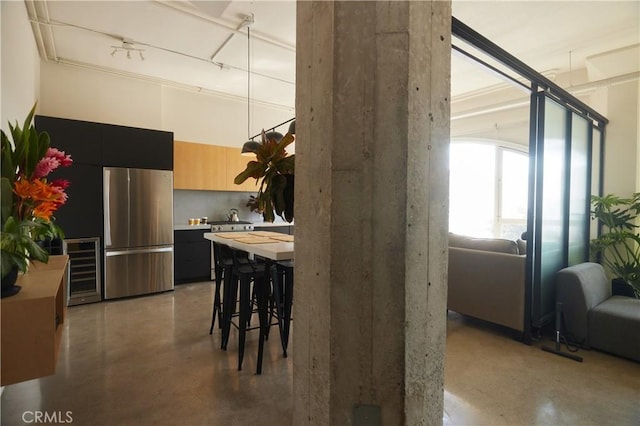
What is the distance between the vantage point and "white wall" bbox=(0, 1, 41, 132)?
7.03ft

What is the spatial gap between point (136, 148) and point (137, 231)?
1.17 meters

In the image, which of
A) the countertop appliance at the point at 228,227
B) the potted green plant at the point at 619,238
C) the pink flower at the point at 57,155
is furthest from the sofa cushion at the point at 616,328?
the countertop appliance at the point at 228,227

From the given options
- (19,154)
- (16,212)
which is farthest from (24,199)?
(19,154)

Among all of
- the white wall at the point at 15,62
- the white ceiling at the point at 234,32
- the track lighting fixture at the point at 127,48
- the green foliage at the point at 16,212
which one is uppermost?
the white ceiling at the point at 234,32

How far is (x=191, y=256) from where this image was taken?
501 centimetres

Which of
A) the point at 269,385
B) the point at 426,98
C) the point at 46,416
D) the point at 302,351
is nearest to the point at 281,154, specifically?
the point at 426,98

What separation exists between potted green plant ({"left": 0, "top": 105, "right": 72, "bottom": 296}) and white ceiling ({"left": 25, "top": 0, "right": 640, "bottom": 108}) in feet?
8.08

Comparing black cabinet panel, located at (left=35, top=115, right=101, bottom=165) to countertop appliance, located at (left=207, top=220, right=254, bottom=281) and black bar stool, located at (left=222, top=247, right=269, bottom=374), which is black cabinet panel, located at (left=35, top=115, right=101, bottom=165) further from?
black bar stool, located at (left=222, top=247, right=269, bottom=374)

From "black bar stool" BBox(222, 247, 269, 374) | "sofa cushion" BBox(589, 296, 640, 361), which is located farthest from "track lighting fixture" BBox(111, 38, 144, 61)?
"sofa cushion" BBox(589, 296, 640, 361)

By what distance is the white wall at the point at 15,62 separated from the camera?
7.03 ft

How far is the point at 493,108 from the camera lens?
16.3 ft

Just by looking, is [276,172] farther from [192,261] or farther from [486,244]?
[192,261]

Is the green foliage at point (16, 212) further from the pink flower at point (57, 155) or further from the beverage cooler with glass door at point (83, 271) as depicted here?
the beverage cooler with glass door at point (83, 271)

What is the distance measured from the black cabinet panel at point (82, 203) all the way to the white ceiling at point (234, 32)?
1.58 m
